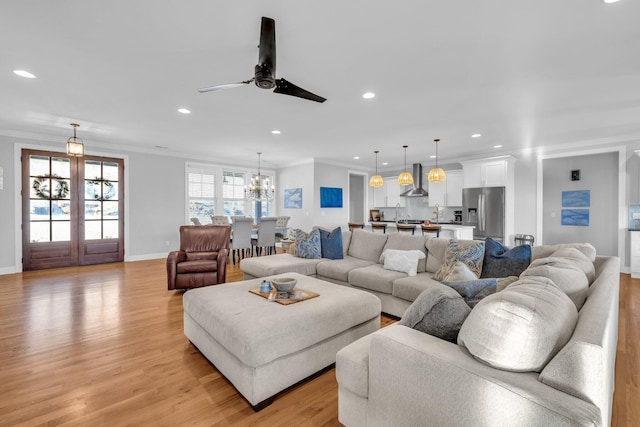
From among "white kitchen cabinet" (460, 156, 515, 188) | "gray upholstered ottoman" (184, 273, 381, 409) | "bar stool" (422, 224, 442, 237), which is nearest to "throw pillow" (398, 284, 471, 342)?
"gray upholstered ottoman" (184, 273, 381, 409)

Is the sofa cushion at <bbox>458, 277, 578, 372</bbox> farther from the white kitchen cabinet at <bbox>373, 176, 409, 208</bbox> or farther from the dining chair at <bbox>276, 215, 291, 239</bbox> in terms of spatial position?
the white kitchen cabinet at <bbox>373, 176, 409, 208</bbox>

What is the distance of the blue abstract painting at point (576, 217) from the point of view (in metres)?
6.27

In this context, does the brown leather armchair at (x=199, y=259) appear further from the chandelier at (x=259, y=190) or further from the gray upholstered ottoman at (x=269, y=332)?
the chandelier at (x=259, y=190)

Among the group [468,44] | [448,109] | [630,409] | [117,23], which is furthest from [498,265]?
[117,23]

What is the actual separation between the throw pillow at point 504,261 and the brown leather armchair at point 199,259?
11.1ft

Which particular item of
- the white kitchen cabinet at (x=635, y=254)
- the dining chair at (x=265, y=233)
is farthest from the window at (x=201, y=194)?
the white kitchen cabinet at (x=635, y=254)

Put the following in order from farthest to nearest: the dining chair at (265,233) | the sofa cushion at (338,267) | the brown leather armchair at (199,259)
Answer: the dining chair at (265,233) → the brown leather armchair at (199,259) → the sofa cushion at (338,267)

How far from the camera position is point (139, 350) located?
8.25ft

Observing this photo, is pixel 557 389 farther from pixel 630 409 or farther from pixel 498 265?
pixel 498 265

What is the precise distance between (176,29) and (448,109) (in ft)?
11.4

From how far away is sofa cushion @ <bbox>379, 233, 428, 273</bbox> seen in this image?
3.49 m

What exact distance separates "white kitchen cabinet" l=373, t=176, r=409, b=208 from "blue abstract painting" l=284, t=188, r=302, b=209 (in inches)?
109

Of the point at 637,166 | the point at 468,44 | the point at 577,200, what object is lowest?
the point at 577,200

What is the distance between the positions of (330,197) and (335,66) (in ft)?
19.3
